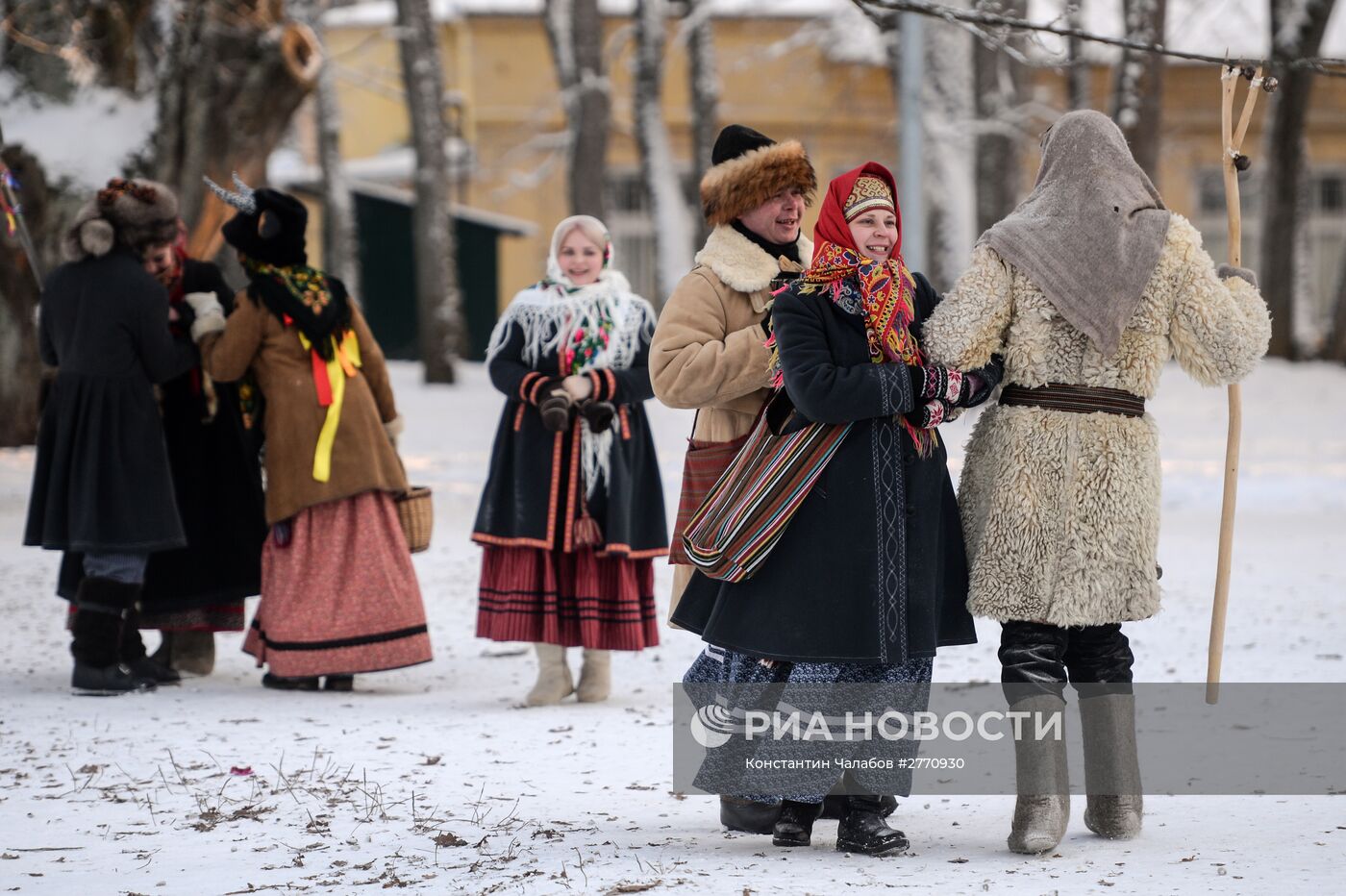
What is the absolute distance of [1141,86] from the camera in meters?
18.1

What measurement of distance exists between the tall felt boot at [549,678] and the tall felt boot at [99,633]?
1.54 metres

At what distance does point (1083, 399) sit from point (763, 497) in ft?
2.70

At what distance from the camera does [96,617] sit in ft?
21.8

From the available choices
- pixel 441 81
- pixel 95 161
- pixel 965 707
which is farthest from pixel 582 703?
pixel 441 81

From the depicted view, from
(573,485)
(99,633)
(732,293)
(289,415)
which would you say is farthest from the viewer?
(289,415)

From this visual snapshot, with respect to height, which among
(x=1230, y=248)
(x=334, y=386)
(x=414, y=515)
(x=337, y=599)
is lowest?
(x=337, y=599)

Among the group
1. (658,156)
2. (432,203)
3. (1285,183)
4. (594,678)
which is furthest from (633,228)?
(594,678)

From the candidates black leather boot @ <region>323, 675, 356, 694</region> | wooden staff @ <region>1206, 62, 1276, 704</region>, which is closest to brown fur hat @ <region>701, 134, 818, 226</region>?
wooden staff @ <region>1206, 62, 1276, 704</region>

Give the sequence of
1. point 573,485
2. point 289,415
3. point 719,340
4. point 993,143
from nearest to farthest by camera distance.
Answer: point 719,340 < point 573,485 < point 289,415 < point 993,143

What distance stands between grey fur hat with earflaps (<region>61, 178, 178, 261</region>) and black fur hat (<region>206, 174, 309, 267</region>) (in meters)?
0.31

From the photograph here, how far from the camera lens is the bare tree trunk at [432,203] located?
19.8m

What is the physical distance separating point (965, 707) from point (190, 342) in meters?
3.22

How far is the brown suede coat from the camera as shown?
6691 millimetres

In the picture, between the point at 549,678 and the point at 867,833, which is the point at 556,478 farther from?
the point at 867,833
